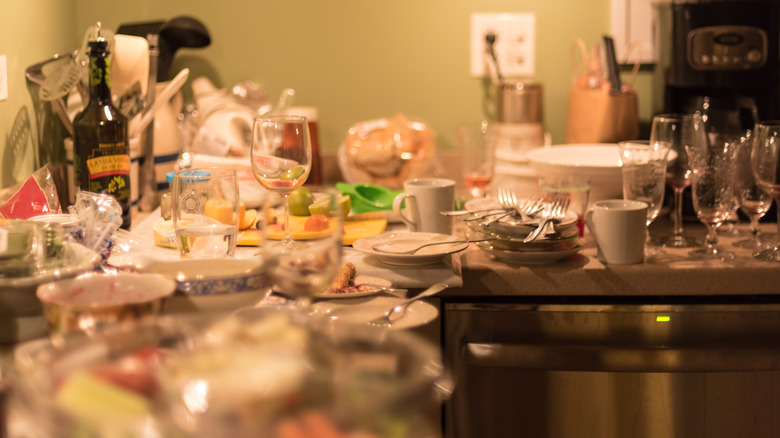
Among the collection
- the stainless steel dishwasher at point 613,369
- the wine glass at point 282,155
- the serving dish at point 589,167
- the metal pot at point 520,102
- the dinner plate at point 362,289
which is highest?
the metal pot at point 520,102

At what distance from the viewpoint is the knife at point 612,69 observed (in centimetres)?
185

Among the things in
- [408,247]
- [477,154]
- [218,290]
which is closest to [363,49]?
[477,154]

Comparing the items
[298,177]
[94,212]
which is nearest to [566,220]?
[298,177]

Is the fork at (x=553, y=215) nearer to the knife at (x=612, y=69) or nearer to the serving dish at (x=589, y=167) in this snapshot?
the serving dish at (x=589, y=167)

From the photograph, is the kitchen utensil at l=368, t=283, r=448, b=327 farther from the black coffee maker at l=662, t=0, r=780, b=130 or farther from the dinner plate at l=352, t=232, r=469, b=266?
the black coffee maker at l=662, t=0, r=780, b=130

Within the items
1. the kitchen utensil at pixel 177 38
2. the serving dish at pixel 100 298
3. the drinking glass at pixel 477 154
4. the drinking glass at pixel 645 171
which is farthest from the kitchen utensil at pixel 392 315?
the kitchen utensil at pixel 177 38

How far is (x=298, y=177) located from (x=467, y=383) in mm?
471

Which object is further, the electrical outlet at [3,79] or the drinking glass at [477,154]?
the drinking glass at [477,154]

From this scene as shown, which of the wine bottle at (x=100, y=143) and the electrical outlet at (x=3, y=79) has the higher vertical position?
the electrical outlet at (x=3, y=79)

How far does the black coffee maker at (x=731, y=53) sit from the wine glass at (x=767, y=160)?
8.4 inches

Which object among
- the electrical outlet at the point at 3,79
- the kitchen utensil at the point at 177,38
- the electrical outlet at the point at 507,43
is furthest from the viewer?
the electrical outlet at the point at 507,43

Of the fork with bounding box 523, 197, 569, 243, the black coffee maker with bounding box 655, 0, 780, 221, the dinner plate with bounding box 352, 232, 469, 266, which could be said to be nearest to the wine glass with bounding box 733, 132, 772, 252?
the black coffee maker with bounding box 655, 0, 780, 221

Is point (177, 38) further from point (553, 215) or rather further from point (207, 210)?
point (553, 215)

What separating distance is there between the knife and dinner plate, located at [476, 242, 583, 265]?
0.57 m
